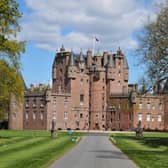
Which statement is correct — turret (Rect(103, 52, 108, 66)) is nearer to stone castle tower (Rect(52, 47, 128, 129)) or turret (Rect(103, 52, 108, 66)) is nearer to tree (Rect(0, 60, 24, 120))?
stone castle tower (Rect(52, 47, 128, 129))

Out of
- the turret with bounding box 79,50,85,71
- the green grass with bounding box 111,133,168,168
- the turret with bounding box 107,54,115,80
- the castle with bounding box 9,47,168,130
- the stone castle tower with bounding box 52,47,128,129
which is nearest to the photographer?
the green grass with bounding box 111,133,168,168

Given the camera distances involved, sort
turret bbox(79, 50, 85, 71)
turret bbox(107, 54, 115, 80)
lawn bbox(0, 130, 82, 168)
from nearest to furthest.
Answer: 1. lawn bbox(0, 130, 82, 168)
2. turret bbox(79, 50, 85, 71)
3. turret bbox(107, 54, 115, 80)

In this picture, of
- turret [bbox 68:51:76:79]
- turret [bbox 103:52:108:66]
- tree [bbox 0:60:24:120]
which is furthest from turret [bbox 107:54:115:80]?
tree [bbox 0:60:24:120]

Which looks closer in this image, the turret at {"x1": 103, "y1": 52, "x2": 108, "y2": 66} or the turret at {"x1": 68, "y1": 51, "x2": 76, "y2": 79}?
the turret at {"x1": 68, "y1": 51, "x2": 76, "y2": 79}

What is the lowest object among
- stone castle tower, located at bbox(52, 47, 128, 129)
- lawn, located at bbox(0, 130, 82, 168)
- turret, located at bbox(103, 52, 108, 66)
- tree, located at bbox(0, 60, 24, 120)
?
lawn, located at bbox(0, 130, 82, 168)

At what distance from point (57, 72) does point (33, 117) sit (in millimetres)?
17034

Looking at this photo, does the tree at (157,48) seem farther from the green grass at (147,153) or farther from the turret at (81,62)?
the turret at (81,62)

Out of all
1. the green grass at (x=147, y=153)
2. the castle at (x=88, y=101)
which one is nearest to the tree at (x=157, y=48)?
the green grass at (x=147, y=153)

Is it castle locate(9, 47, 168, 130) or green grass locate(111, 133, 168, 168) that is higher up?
castle locate(9, 47, 168, 130)

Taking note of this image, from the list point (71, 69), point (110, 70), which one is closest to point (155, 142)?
point (71, 69)

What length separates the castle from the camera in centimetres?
12888

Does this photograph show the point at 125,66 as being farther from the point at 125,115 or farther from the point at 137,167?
the point at 137,167

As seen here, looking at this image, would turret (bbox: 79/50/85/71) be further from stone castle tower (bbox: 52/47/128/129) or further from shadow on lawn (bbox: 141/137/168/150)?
shadow on lawn (bbox: 141/137/168/150)

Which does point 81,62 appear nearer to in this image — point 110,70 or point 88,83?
point 88,83
